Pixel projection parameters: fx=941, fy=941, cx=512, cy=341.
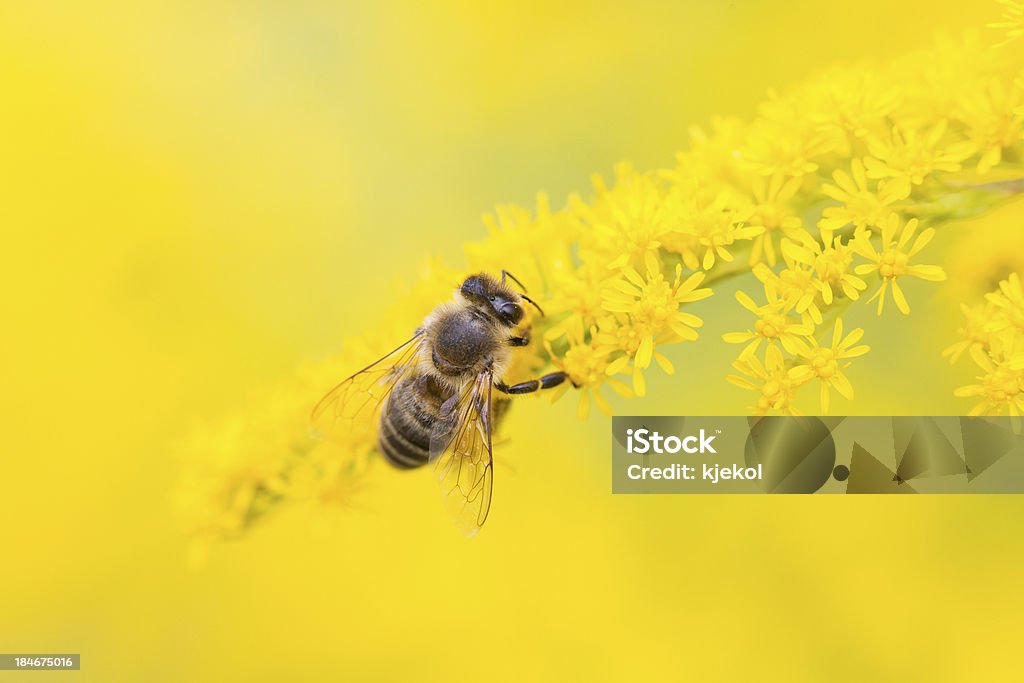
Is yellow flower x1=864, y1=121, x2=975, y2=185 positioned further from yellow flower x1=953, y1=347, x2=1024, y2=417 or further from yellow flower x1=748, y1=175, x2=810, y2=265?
yellow flower x1=953, y1=347, x2=1024, y2=417

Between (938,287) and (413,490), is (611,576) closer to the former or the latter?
(413,490)

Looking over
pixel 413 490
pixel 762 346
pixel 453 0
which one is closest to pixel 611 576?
pixel 413 490

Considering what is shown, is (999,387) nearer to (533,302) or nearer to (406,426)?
(533,302)

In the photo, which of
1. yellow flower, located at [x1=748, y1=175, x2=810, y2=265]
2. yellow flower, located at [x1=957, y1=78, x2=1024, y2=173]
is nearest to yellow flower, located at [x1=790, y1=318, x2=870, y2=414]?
yellow flower, located at [x1=748, y1=175, x2=810, y2=265]

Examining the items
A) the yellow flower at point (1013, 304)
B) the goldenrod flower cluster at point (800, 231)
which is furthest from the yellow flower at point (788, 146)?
the yellow flower at point (1013, 304)

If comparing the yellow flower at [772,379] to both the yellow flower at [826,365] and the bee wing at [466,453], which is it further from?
the bee wing at [466,453]

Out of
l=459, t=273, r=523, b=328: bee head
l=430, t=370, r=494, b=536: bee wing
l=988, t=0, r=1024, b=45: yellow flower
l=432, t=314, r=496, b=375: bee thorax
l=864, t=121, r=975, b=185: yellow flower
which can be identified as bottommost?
l=430, t=370, r=494, b=536: bee wing

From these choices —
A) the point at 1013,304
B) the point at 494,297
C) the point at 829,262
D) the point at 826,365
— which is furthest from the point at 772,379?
the point at 494,297
